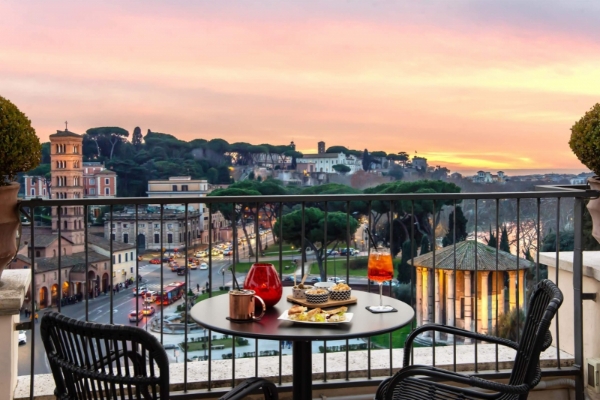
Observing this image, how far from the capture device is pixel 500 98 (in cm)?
1997

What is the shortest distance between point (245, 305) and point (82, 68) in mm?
21883

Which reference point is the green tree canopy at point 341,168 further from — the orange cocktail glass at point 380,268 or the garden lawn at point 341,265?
the orange cocktail glass at point 380,268

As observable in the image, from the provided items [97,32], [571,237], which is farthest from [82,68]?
[571,237]

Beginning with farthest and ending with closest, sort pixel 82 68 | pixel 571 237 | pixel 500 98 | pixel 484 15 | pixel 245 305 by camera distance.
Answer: pixel 82 68 < pixel 500 98 < pixel 484 15 < pixel 571 237 < pixel 245 305

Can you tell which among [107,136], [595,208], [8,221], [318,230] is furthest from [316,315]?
[107,136]

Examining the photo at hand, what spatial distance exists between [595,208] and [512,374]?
1.54 meters

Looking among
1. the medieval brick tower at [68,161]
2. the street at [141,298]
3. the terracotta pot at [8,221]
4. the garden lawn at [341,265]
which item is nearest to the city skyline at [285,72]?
the medieval brick tower at [68,161]

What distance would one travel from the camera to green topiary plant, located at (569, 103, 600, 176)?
285 cm

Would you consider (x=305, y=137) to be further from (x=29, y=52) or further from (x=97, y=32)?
(x=29, y=52)

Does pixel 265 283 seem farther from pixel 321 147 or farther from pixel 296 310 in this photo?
pixel 321 147

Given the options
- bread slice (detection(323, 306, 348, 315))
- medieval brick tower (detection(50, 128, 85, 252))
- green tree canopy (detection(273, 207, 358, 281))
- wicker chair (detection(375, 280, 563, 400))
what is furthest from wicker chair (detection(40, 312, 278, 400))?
medieval brick tower (detection(50, 128, 85, 252))

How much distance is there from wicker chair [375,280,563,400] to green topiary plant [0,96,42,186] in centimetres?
173

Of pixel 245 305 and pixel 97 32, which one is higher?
pixel 97 32

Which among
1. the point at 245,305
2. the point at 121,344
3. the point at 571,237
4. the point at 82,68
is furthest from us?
the point at 82,68
